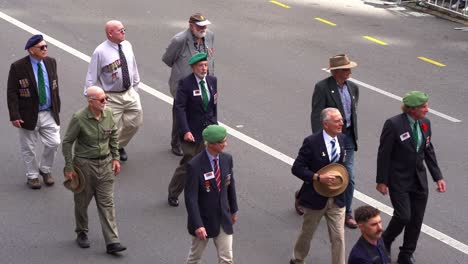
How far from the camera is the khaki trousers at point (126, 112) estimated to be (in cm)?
1323

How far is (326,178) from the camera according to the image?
10266 millimetres

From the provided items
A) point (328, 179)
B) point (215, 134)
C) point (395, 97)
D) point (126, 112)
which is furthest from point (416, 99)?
point (395, 97)

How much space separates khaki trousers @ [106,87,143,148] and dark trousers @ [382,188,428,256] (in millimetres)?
3932

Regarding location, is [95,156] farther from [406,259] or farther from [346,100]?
[406,259]

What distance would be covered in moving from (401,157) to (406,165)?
0.10 m

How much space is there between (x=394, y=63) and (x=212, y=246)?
28.1 feet

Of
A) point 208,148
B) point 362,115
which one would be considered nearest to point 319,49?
point 362,115

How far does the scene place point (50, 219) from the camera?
11.9 m

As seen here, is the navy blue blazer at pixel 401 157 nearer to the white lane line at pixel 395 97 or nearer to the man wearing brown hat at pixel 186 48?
the man wearing brown hat at pixel 186 48

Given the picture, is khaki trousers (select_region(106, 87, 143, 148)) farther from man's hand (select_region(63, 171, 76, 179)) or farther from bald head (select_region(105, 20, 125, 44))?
man's hand (select_region(63, 171, 76, 179))

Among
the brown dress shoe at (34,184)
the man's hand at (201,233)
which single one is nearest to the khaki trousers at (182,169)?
the brown dress shoe at (34,184)

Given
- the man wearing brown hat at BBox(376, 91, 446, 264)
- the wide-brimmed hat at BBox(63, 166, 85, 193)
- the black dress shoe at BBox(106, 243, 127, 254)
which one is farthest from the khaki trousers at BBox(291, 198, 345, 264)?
the wide-brimmed hat at BBox(63, 166, 85, 193)

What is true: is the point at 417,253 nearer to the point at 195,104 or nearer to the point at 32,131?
the point at 195,104

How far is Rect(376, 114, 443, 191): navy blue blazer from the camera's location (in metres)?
10.9
